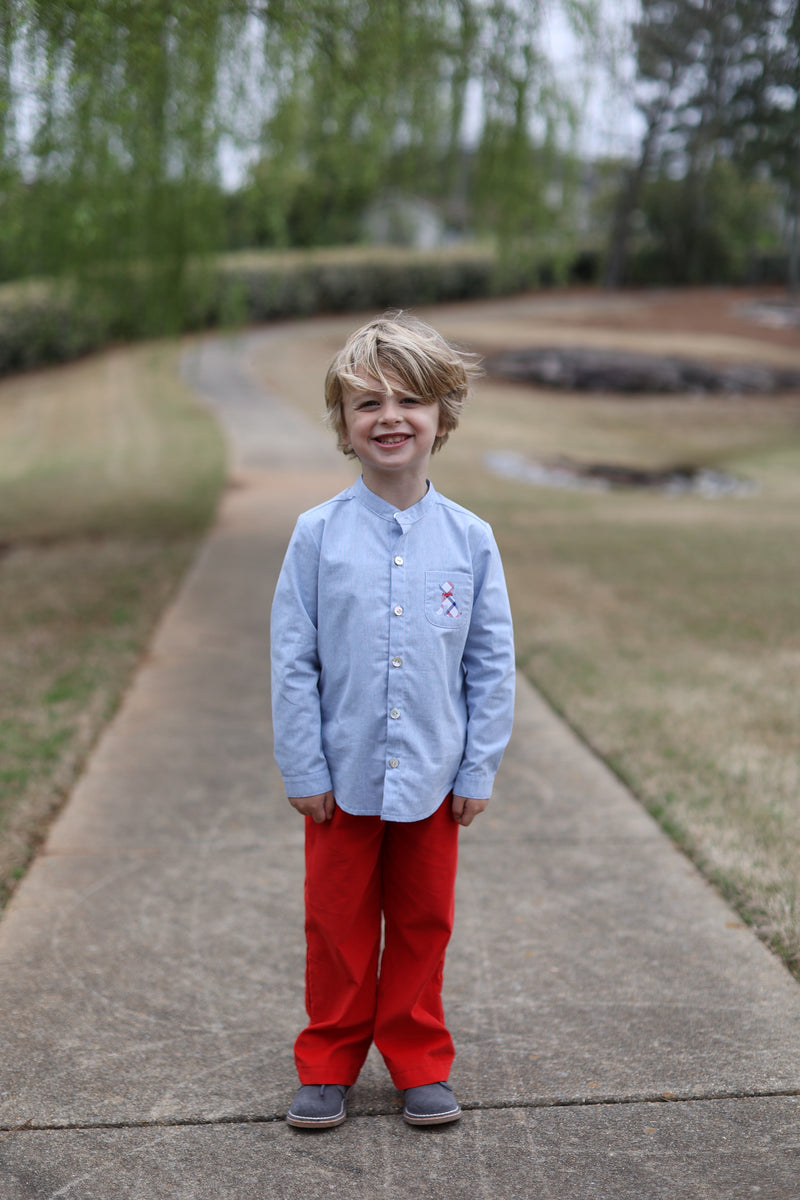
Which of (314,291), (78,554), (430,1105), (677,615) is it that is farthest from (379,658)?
(314,291)

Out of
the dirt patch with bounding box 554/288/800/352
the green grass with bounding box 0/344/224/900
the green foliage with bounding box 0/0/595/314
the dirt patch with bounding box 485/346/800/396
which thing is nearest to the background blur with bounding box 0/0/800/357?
the green foliage with bounding box 0/0/595/314

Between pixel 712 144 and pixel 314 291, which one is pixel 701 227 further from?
pixel 314 291

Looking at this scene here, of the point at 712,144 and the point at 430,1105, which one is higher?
the point at 712,144

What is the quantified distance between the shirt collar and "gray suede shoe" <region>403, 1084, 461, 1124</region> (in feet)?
3.78

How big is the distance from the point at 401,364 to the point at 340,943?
1161 millimetres

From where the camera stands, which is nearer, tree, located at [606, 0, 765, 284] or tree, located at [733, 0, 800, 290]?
tree, located at [733, 0, 800, 290]

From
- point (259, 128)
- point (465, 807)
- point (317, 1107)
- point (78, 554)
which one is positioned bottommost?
point (78, 554)

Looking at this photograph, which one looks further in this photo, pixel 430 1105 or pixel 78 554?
pixel 78 554

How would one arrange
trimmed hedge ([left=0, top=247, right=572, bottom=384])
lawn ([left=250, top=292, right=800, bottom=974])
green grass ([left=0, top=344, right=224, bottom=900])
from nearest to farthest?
lawn ([left=250, top=292, right=800, bottom=974]) → green grass ([left=0, top=344, right=224, bottom=900]) → trimmed hedge ([left=0, top=247, right=572, bottom=384])

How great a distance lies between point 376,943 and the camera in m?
2.37

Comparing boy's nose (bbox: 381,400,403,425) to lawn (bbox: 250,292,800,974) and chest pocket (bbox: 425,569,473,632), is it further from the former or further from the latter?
lawn (bbox: 250,292,800,974)

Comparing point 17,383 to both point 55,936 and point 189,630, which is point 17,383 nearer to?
point 189,630

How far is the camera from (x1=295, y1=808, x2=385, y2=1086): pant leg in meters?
2.29

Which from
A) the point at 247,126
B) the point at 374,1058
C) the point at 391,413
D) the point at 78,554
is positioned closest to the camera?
the point at 391,413
